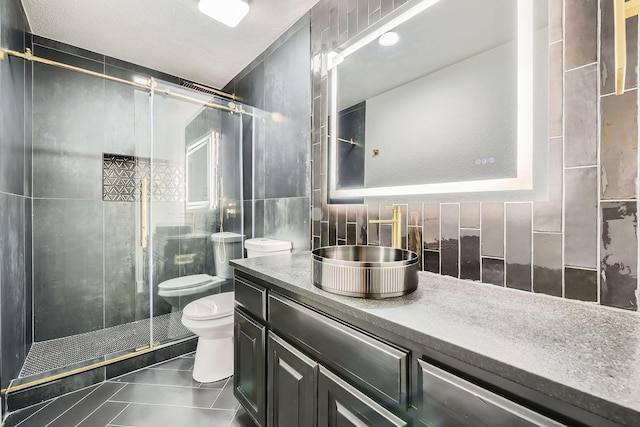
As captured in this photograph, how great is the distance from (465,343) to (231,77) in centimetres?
324

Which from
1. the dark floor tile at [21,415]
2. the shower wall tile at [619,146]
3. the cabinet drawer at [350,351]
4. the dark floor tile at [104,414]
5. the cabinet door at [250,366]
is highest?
the shower wall tile at [619,146]

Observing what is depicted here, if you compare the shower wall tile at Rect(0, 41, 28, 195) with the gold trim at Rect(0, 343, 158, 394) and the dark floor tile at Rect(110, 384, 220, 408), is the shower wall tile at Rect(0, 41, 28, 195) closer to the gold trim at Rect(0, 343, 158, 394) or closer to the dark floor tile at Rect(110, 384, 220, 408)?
the gold trim at Rect(0, 343, 158, 394)

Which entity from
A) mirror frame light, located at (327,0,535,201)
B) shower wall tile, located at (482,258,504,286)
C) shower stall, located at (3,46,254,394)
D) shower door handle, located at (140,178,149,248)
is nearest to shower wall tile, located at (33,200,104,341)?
shower stall, located at (3,46,254,394)

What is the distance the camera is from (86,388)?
6.05 feet

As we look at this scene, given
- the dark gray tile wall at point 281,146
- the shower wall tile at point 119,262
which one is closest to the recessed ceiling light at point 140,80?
the dark gray tile wall at point 281,146

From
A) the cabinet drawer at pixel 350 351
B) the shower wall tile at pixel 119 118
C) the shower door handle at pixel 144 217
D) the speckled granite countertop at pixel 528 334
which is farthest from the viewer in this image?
the shower wall tile at pixel 119 118

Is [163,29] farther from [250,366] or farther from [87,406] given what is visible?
[87,406]

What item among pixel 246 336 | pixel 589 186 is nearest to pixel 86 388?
pixel 246 336

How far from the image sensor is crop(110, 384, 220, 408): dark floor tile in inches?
67.4

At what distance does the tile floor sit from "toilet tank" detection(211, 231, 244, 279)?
3.18ft

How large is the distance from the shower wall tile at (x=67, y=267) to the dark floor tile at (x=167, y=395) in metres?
1.03

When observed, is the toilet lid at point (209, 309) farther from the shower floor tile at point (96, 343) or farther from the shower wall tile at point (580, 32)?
the shower wall tile at point (580, 32)

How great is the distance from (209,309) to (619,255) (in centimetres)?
211

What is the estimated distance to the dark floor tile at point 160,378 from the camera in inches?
75.4
